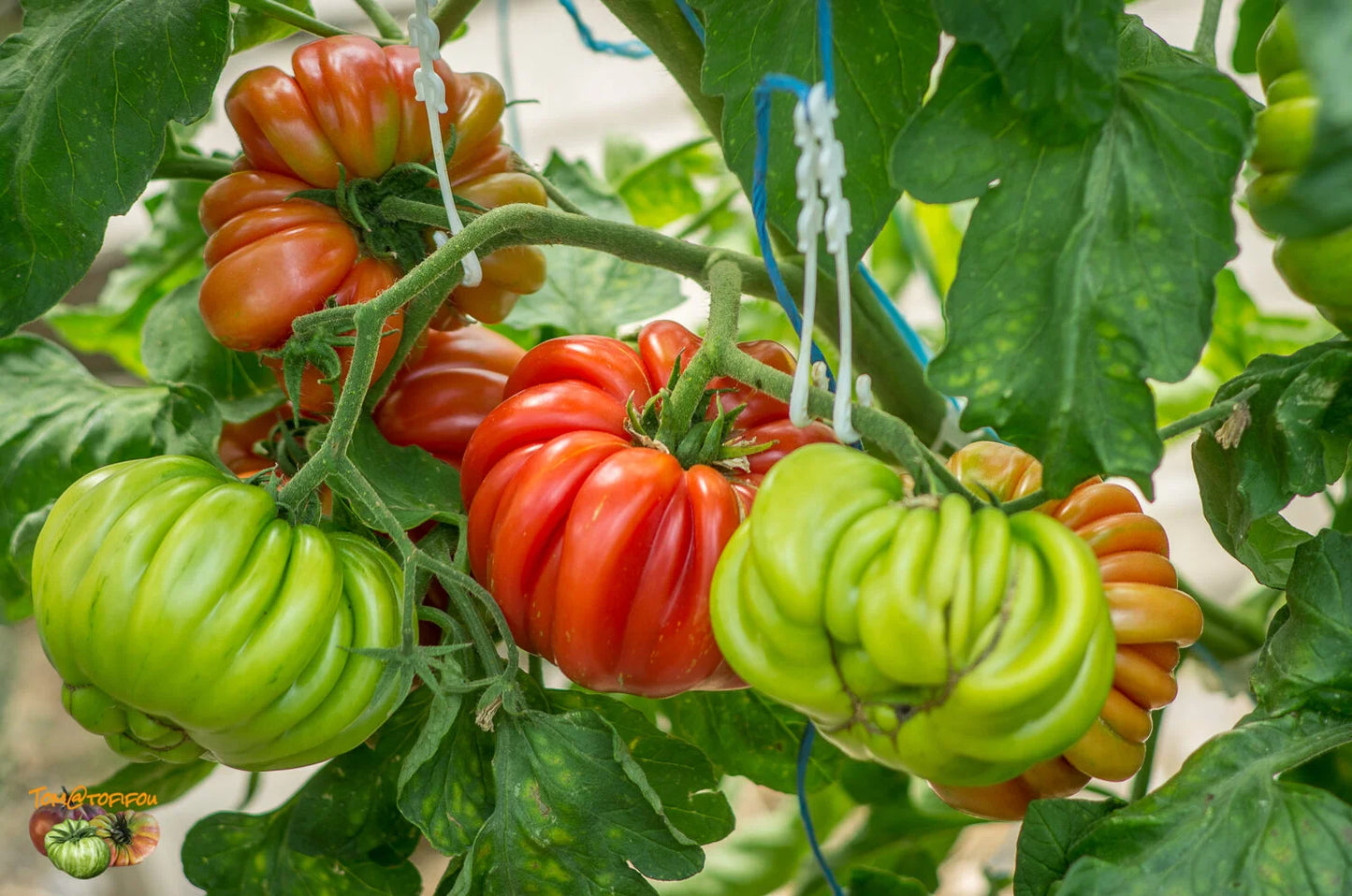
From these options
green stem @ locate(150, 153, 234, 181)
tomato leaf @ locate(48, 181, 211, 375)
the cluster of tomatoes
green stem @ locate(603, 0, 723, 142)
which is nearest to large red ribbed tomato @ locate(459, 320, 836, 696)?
the cluster of tomatoes

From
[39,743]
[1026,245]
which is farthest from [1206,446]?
[39,743]

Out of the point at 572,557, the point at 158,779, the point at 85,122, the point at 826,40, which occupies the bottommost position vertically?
the point at 158,779

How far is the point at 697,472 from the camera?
484mm

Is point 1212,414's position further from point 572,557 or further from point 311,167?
point 311,167

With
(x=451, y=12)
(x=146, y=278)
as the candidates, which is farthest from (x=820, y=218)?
(x=146, y=278)

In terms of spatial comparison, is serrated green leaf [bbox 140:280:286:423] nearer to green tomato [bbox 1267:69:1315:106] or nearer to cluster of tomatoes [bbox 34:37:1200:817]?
cluster of tomatoes [bbox 34:37:1200:817]

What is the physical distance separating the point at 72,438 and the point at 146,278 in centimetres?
31

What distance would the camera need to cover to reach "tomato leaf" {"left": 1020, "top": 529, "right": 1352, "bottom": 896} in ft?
1.38

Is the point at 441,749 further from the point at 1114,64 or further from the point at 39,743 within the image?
the point at 39,743

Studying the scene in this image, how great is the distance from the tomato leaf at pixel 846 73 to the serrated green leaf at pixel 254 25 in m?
0.37

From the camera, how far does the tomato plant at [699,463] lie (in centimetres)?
37

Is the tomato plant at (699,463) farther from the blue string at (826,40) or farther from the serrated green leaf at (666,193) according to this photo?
the serrated green leaf at (666,193)

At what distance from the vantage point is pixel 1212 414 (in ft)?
1.64

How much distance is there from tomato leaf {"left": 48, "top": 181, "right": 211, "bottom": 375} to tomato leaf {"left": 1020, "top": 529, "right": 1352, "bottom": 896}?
0.77 meters
